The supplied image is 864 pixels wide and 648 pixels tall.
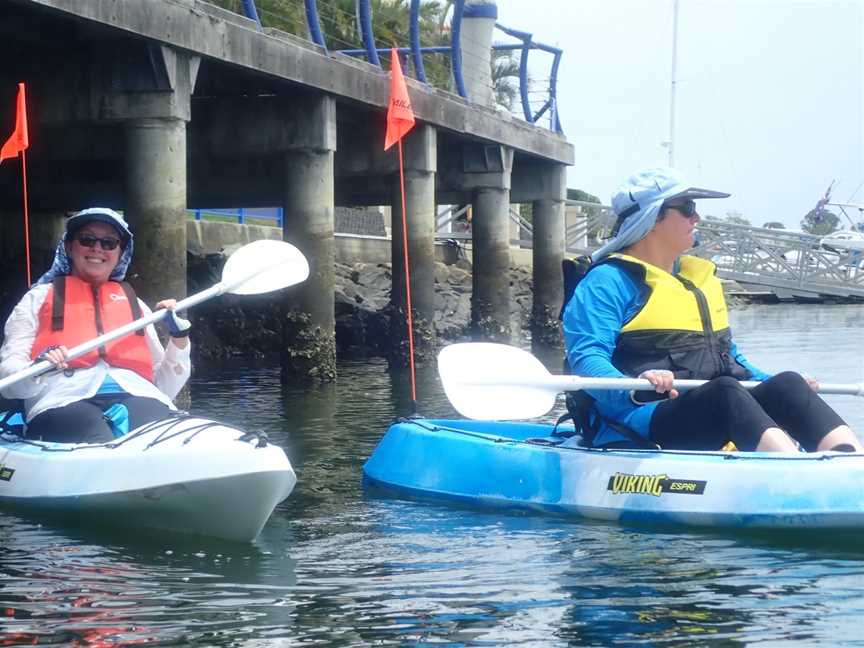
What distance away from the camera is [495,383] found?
608 centimetres

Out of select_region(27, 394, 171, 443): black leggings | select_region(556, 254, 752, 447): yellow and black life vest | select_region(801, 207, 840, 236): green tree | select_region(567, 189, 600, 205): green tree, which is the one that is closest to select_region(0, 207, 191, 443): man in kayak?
select_region(27, 394, 171, 443): black leggings

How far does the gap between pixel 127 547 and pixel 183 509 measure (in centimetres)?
25

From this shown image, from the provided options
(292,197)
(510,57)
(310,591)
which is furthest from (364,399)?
(510,57)

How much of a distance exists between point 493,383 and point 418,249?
9.55m

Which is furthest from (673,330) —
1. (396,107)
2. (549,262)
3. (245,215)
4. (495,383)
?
(245,215)

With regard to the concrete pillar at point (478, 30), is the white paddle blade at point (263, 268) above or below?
below

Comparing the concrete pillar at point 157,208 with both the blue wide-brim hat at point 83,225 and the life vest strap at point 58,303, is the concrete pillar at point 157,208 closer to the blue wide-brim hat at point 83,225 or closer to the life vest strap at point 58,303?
the blue wide-brim hat at point 83,225

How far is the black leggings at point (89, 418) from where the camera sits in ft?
19.4

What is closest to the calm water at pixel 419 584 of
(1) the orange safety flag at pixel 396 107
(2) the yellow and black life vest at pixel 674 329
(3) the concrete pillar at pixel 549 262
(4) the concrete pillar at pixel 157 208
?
(2) the yellow and black life vest at pixel 674 329

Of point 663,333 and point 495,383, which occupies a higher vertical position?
point 663,333

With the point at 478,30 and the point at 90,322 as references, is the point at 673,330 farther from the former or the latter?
the point at 478,30

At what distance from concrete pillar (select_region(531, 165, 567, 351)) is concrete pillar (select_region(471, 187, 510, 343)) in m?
0.95

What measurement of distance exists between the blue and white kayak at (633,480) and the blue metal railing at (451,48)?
6.26 metres

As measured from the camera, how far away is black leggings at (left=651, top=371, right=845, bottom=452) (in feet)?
17.5
